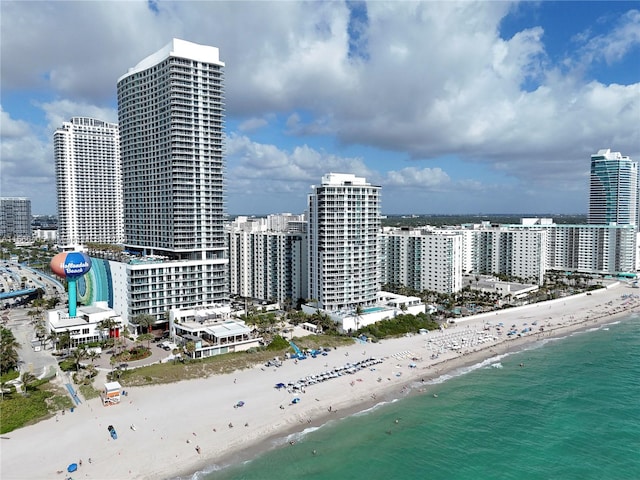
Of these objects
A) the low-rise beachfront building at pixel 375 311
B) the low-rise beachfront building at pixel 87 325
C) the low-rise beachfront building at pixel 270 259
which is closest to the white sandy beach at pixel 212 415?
the low-rise beachfront building at pixel 375 311

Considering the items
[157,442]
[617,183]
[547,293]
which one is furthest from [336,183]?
[617,183]

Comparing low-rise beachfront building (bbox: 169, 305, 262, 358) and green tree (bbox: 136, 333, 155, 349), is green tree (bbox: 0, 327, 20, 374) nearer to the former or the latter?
green tree (bbox: 136, 333, 155, 349)

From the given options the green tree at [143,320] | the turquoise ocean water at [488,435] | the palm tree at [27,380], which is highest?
the green tree at [143,320]

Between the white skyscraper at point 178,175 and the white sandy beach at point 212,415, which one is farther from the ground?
the white skyscraper at point 178,175

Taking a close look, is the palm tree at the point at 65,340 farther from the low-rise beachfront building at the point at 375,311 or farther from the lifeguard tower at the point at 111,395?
the low-rise beachfront building at the point at 375,311

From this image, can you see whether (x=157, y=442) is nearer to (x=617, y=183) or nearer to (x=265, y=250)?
(x=265, y=250)

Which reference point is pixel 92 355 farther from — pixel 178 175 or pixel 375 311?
pixel 375 311

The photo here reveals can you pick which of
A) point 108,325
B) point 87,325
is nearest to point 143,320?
point 108,325
